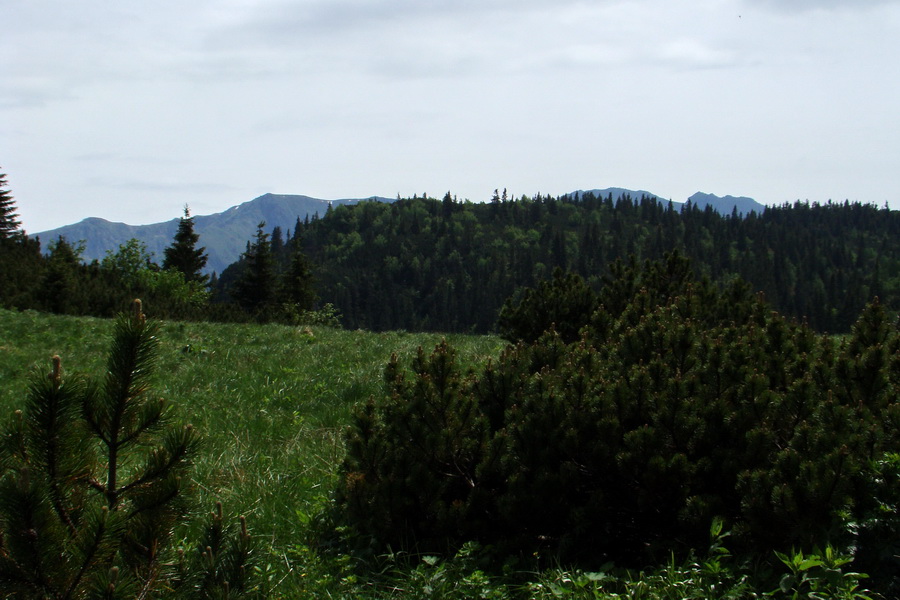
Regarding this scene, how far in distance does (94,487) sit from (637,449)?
119 inches

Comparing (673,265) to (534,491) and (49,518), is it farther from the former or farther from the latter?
(49,518)

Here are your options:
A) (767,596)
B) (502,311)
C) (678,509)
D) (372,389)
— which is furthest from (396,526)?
(502,311)

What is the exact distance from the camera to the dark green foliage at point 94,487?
2283 mm

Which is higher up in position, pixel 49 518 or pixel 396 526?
pixel 49 518

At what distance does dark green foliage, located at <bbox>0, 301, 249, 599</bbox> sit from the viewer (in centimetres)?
228

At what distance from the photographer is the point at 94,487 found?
2666 millimetres

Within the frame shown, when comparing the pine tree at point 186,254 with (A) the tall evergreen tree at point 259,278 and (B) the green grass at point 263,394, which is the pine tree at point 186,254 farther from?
(B) the green grass at point 263,394

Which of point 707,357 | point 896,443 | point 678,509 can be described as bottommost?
point 678,509

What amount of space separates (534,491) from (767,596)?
1.48m

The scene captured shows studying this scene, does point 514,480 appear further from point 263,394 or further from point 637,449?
point 263,394

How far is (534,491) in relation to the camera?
4.37m

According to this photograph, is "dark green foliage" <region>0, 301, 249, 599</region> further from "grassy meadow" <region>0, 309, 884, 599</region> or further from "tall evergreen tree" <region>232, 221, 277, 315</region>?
"tall evergreen tree" <region>232, 221, 277, 315</region>

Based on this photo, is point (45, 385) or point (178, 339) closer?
point (45, 385)

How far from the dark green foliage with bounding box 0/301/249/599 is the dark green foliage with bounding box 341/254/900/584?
2.10 metres
